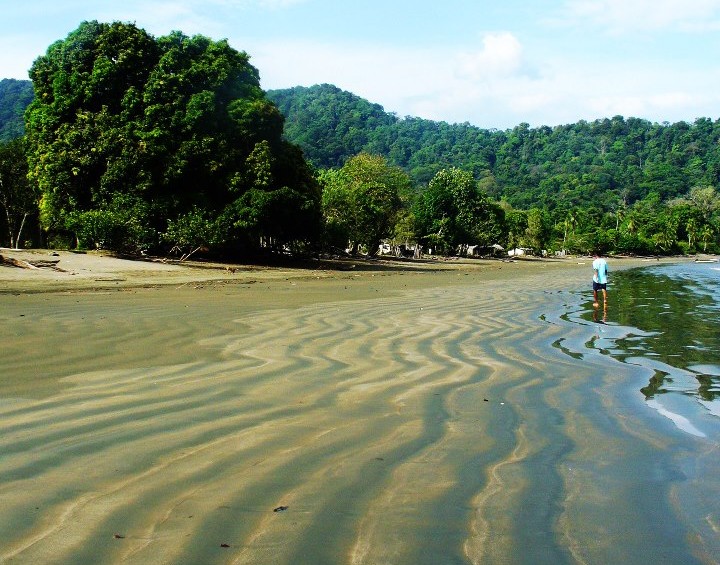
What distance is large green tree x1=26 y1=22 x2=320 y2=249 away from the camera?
30.8 metres

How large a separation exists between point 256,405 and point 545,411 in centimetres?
242

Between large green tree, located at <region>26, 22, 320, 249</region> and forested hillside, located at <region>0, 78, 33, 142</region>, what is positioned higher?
forested hillside, located at <region>0, 78, 33, 142</region>

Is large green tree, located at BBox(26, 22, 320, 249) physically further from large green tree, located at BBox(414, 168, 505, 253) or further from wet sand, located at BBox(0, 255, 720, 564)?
large green tree, located at BBox(414, 168, 505, 253)

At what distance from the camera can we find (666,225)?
4783 inches

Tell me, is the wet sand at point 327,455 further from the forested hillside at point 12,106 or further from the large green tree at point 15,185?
the forested hillside at point 12,106

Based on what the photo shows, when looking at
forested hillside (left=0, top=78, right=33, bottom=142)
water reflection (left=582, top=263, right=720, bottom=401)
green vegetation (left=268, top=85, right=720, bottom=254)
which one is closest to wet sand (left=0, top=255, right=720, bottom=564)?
water reflection (left=582, top=263, right=720, bottom=401)

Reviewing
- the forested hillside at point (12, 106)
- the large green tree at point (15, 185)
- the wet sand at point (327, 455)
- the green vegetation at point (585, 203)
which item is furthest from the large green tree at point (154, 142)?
the forested hillside at point (12, 106)

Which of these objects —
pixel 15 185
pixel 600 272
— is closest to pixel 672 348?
pixel 600 272

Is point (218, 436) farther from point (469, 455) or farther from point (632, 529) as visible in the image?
point (632, 529)

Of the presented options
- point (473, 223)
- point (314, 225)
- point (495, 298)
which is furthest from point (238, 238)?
point (473, 223)

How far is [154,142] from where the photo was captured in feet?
102

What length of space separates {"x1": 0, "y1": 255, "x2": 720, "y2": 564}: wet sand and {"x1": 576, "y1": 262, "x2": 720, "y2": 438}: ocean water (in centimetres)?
34

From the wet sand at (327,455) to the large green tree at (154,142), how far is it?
22.2m

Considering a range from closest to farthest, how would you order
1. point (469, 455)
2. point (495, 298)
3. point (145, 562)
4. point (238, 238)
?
1. point (145, 562)
2. point (469, 455)
3. point (495, 298)
4. point (238, 238)
